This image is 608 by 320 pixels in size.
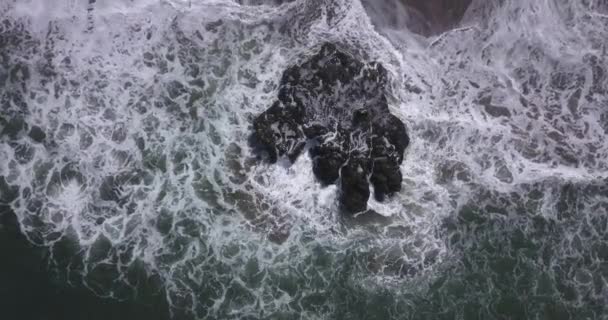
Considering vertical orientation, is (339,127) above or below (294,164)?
above

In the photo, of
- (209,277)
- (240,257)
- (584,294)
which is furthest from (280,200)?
(584,294)

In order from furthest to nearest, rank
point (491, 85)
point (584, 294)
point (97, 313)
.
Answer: point (491, 85), point (584, 294), point (97, 313)

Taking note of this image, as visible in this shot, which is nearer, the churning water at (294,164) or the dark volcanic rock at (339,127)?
the churning water at (294,164)

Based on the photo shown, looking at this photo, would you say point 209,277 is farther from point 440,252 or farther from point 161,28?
point 161,28

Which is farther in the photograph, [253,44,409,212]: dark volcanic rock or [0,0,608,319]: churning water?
[253,44,409,212]: dark volcanic rock
